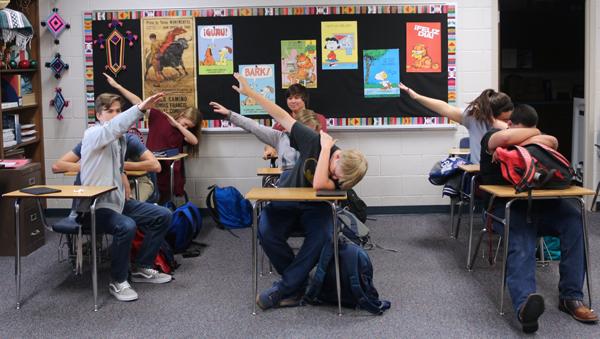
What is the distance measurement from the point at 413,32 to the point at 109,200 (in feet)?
11.7

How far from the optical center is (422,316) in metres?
4.04

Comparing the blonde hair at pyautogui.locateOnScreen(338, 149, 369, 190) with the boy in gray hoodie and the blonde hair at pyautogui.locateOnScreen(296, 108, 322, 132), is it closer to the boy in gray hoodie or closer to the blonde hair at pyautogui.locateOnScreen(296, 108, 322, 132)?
the blonde hair at pyautogui.locateOnScreen(296, 108, 322, 132)

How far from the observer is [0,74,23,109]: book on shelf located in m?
6.46

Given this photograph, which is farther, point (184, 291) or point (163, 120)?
point (163, 120)

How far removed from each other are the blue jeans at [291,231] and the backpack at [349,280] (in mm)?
62

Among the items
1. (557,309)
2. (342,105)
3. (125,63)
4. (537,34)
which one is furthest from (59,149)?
(537,34)

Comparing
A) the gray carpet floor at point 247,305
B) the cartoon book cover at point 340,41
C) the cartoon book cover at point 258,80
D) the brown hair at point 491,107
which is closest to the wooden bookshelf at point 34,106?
the gray carpet floor at point 247,305

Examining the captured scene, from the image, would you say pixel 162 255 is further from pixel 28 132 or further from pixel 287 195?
pixel 28 132

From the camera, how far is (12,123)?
6.46 meters

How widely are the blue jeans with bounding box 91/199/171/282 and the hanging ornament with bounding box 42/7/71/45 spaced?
2.95m

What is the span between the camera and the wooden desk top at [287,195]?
153 inches

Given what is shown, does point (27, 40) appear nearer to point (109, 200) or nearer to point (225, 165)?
point (225, 165)

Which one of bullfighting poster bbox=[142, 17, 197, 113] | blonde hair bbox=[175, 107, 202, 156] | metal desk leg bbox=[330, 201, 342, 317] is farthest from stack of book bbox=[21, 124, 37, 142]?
metal desk leg bbox=[330, 201, 342, 317]

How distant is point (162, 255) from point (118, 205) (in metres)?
0.68
